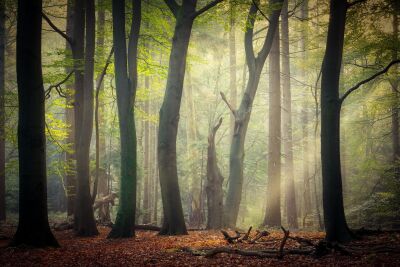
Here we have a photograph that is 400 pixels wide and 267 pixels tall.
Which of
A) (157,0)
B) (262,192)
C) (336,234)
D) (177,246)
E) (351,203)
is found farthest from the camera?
(262,192)

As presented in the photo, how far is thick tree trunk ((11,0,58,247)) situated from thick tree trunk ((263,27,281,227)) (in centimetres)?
899

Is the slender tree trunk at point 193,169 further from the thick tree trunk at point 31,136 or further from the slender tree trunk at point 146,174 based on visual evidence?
the thick tree trunk at point 31,136

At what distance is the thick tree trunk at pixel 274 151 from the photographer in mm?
14055

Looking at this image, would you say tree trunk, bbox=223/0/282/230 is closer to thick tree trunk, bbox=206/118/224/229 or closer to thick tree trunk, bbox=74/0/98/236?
thick tree trunk, bbox=206/118/224/229

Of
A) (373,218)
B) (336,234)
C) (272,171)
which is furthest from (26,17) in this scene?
(373,218)

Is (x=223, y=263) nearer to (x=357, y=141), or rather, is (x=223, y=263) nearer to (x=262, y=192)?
(x=357, y=141)

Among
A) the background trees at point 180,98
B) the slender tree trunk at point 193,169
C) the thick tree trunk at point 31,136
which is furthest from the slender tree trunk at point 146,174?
the thick tree trunk at point 31,136

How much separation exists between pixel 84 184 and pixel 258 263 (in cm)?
681

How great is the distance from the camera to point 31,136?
773 cm

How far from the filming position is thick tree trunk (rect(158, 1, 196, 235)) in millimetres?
9984

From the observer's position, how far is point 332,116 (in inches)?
290

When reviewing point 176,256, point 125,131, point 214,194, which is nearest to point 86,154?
point 125,131

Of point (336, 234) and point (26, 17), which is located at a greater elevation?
point (26, 17)

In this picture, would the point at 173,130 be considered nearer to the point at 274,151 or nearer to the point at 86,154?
the point at 86,154
